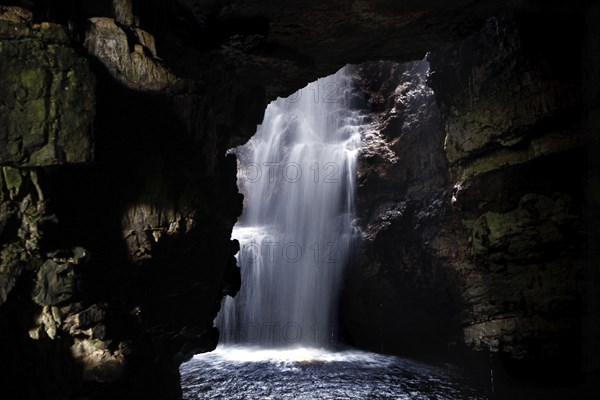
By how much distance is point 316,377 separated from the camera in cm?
1645

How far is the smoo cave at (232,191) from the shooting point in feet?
23.1

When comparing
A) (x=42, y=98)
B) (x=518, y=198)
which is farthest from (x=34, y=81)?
(x=518, y=198)

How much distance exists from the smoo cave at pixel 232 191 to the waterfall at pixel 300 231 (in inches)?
175

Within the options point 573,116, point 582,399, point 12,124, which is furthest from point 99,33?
point 582,399

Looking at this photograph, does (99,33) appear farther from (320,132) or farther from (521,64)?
(320,132)

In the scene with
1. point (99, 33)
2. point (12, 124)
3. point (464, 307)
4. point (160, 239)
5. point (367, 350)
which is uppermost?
point (99, 33)

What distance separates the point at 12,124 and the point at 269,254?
67.2ft

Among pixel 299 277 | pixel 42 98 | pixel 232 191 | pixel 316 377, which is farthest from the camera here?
pixel 299 277

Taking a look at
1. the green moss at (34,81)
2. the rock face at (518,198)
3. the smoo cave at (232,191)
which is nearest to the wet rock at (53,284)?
the smoo cave at (232,191)

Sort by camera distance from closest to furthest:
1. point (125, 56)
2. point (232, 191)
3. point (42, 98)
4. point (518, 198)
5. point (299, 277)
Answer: point (42, 98) → point (125, 56) → point (518, 198) → point (232, 191) → point (299, 277)

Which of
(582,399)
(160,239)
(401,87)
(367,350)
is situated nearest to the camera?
(160,239)

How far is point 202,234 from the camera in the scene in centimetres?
1159

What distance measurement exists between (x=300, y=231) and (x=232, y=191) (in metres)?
13.0

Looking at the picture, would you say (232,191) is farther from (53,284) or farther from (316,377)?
(316,377)
